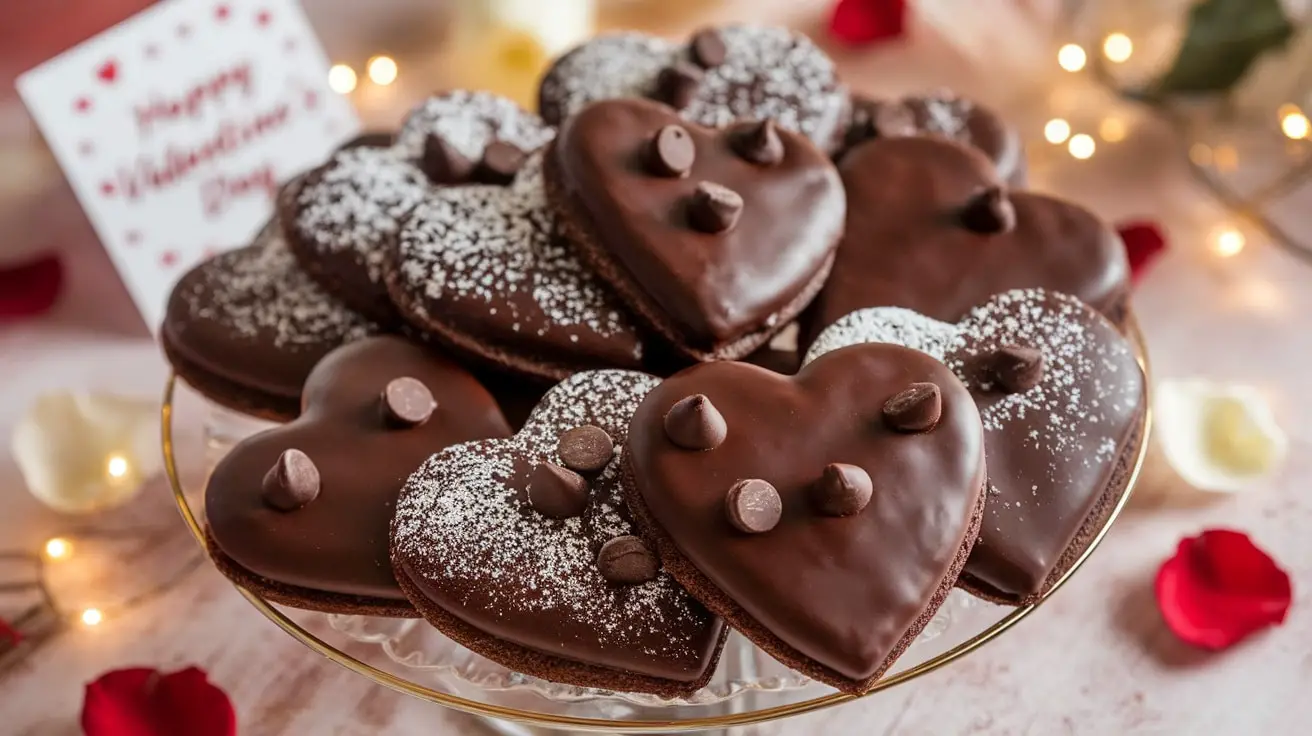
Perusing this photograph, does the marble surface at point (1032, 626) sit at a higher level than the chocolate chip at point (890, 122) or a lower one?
lower

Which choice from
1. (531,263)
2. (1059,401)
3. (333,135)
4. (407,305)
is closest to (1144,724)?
(1059,401)

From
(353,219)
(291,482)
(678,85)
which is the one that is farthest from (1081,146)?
(291,482)

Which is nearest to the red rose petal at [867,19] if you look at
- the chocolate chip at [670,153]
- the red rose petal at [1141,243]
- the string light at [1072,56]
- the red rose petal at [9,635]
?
the string light at [1072,56]

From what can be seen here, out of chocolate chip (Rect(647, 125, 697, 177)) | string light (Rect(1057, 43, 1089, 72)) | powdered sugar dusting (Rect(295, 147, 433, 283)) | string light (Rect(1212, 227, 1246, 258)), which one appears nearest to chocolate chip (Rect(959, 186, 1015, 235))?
chocolate chip (Rect(647, 125, 697, 177))

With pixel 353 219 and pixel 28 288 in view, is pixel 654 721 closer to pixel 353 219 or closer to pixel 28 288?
pixel 353 219

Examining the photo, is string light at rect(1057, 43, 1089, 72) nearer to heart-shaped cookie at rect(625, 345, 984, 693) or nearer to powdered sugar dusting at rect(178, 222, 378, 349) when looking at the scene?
heart-shaped cookie at rect(625, 345, 984, 693)

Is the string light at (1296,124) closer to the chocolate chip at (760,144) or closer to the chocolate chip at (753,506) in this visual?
the chocolate chip at (760,144)

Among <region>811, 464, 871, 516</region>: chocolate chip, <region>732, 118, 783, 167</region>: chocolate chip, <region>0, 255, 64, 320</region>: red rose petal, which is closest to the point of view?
<region>811, 464, 871, 516</region>: chocolate chip
